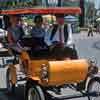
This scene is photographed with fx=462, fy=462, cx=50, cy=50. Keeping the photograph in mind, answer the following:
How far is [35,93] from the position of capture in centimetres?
772

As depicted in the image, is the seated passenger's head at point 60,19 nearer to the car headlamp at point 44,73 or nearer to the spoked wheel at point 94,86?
the car headlamp at point 44,73

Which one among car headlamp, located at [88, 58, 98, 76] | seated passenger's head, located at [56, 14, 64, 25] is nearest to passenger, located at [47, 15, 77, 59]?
seated passenger's head, located at [56, 14, 64, 25]

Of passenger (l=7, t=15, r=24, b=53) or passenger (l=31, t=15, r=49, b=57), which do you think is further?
passenger (l=7, t=15, r=24, b=53)

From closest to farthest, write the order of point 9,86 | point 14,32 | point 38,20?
point 38,20 → point 14,32 → point 9,86

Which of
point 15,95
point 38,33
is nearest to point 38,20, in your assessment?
point 38,33

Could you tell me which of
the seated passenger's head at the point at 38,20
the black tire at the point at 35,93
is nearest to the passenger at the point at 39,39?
the seated passenger's head at the point at 38,20

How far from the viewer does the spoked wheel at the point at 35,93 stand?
7529mm

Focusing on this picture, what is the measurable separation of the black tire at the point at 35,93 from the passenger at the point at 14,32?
1.11 meters

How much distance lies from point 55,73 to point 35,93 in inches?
18.9

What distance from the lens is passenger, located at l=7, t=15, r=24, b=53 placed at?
8.77 metres

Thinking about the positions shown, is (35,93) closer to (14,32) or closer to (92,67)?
(92,67)

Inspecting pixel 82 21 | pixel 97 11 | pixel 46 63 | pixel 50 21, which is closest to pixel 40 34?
pixel 50 21

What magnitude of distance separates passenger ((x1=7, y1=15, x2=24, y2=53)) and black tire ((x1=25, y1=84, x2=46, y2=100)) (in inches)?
43.6

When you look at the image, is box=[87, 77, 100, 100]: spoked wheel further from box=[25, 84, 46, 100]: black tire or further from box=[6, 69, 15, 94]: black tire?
box=[6, 69, 15, 94]: black tire
